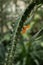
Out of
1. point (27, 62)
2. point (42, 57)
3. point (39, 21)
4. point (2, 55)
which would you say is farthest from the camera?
point (39, 21)

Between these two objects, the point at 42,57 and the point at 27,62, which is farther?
the point at 42,57

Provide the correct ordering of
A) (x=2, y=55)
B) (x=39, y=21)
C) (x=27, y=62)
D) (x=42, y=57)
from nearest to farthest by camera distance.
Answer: (x=2, y=55)
(x=27, y=62)
(x=42, y=57)
(x=39, y=21)

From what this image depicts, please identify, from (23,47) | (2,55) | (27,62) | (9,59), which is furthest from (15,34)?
(23,47)

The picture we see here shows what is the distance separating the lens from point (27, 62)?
7.45 ft

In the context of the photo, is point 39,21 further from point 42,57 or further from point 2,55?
point 2,55

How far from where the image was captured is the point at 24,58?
2350mm

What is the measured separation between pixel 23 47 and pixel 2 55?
46 cm

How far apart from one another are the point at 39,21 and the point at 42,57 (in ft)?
3.44

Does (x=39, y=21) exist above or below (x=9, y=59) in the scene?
above

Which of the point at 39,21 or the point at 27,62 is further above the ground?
the point at 39,21

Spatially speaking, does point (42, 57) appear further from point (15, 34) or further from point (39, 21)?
point (15, 34)

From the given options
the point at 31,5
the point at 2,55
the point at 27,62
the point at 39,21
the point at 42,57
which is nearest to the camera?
the point at 31,5

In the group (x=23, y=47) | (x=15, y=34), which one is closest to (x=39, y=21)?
(x=23, y=47)

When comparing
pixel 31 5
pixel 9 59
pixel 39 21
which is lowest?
pixel 9 59
